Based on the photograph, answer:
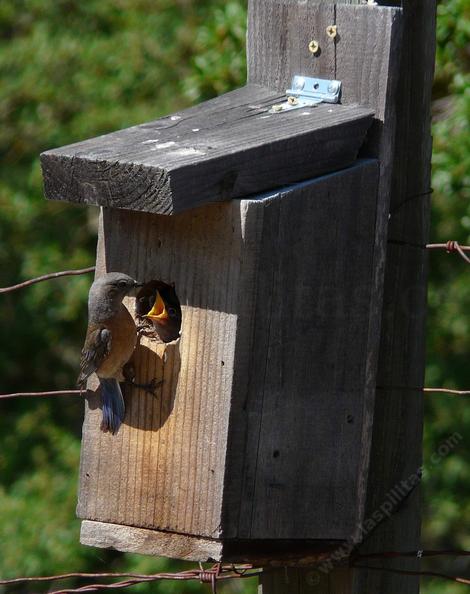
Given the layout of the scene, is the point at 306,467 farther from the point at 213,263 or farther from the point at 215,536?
the point at 213,263

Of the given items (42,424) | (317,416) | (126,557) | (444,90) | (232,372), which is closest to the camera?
(232,372)

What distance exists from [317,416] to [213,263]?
471mm

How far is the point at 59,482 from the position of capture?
746cm

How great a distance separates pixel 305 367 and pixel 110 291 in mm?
545

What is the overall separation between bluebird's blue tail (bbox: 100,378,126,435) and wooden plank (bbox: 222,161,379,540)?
384mm

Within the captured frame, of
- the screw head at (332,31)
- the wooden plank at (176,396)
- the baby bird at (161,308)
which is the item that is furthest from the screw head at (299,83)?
the baby bird at (161,308)

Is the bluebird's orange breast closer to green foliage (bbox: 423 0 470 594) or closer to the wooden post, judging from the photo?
the wooden post

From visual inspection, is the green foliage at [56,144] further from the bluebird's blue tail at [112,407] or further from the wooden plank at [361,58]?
the wooden plank at [361,58]

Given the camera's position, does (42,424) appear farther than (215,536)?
Yes

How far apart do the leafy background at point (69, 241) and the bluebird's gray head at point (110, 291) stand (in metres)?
3.91

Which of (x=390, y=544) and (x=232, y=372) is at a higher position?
(x=232, y=372)

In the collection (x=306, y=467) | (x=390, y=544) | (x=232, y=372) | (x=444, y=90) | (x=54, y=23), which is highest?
(x=54, y=23)

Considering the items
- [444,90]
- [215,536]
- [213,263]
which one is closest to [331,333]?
[213,263]

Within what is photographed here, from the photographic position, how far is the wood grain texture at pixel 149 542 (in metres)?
2.82
